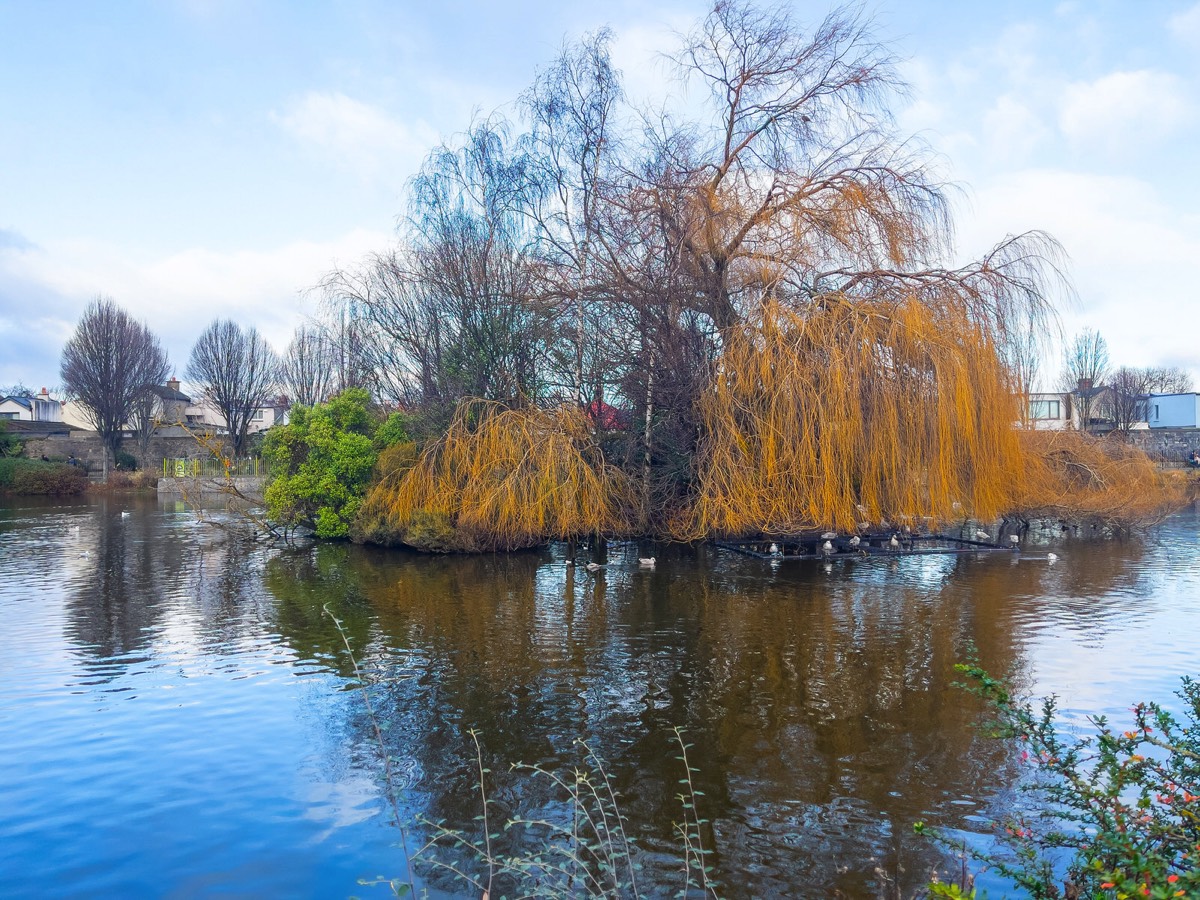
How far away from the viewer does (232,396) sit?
4912cm

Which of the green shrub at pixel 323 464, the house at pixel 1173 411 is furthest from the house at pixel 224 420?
the house at pixel 1173 411

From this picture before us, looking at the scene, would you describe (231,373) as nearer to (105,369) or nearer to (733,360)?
(105,369)

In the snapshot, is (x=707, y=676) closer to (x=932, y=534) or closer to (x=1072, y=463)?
(x=932, y=534)

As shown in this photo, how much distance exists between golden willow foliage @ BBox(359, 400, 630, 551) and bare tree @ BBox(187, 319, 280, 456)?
114 ft

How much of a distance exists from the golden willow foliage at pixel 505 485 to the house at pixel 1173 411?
190ft

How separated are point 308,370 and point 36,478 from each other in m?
14.4

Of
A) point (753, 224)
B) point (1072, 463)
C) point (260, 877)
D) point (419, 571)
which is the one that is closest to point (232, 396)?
point (419, 571)

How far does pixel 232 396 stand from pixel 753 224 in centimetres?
4118

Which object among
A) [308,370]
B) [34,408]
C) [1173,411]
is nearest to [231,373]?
[308,370]

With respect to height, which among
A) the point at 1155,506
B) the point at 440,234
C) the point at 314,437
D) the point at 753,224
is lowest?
the point at 1155,506

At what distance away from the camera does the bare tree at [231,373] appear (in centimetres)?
4909

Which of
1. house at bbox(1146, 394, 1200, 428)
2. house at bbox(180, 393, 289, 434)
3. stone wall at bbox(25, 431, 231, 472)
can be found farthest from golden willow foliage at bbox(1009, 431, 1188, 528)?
house at bbox(180, 393, 289, 434)

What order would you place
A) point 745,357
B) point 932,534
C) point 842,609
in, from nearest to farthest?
1. point 842,609
2. point 745,357
3. point 932,534

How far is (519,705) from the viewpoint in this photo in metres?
7.96
